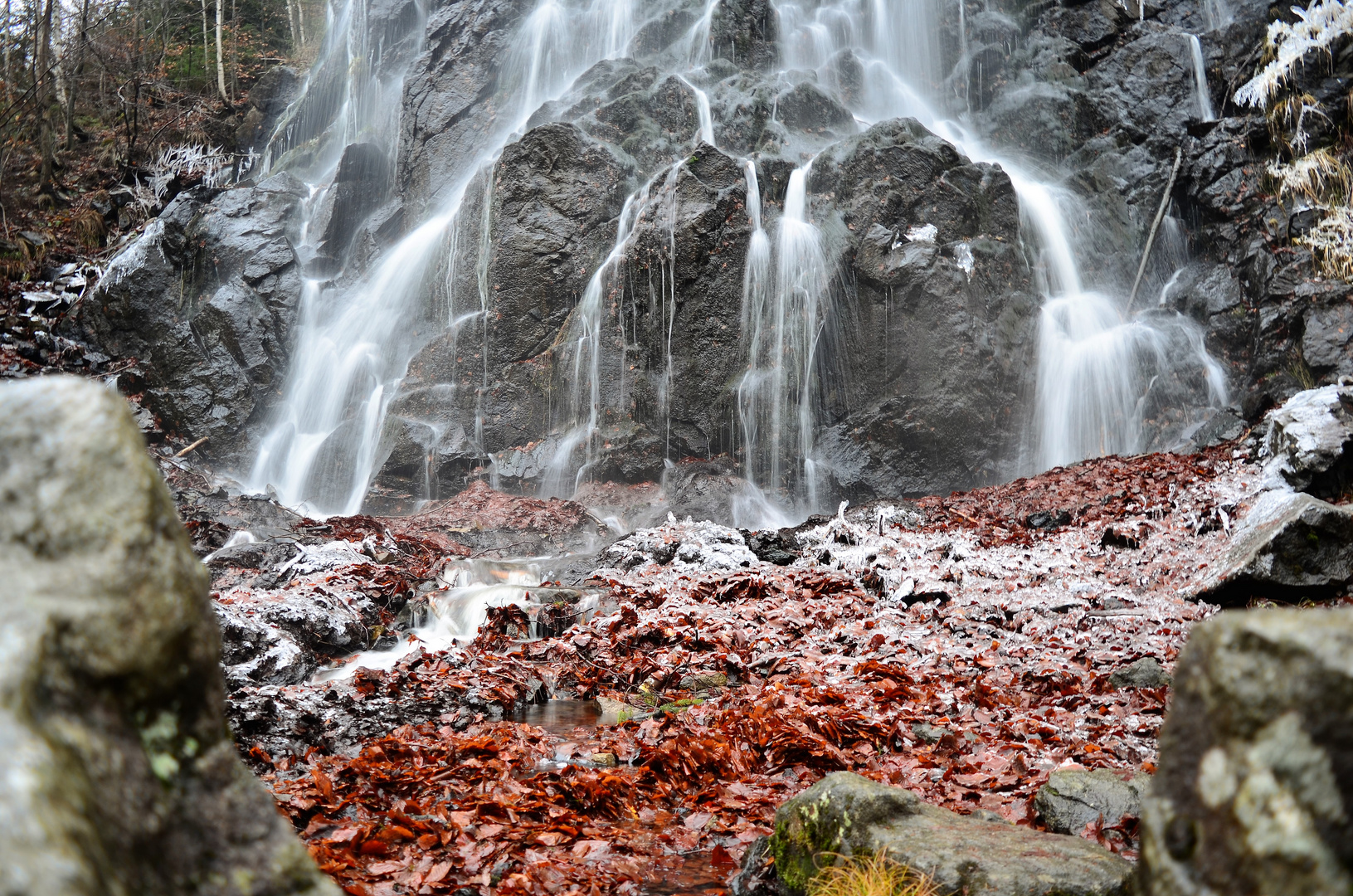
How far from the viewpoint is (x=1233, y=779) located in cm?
136

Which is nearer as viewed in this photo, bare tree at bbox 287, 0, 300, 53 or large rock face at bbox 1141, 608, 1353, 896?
large rock face at bbox 1141, 608, 1353, 896

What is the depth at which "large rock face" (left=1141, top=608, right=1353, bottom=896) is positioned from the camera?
1.25 meters

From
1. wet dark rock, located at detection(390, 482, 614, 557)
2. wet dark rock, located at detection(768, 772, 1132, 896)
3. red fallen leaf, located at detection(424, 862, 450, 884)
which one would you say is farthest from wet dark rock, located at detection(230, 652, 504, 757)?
wet dark rock, located at detection(390, 482, 614, 557)

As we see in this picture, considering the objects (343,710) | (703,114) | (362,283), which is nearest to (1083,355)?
(703,114)

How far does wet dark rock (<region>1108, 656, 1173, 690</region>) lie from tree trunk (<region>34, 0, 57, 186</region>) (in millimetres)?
21370

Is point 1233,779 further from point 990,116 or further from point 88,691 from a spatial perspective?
point 990,116

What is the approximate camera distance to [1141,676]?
489cm

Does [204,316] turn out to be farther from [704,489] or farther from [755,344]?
[755,344]

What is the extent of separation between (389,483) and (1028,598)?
38.0 feet

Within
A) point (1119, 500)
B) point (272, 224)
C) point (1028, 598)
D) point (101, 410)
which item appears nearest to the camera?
point (101, 410)

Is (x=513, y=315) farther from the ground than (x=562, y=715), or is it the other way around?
(x=513, y=315)

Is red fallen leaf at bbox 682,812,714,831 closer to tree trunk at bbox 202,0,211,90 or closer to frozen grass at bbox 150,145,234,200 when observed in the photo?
frozen grass at bbox 150,145,234,200

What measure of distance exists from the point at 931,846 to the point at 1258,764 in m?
1.48

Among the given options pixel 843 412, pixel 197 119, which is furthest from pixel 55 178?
pixel 843 412
